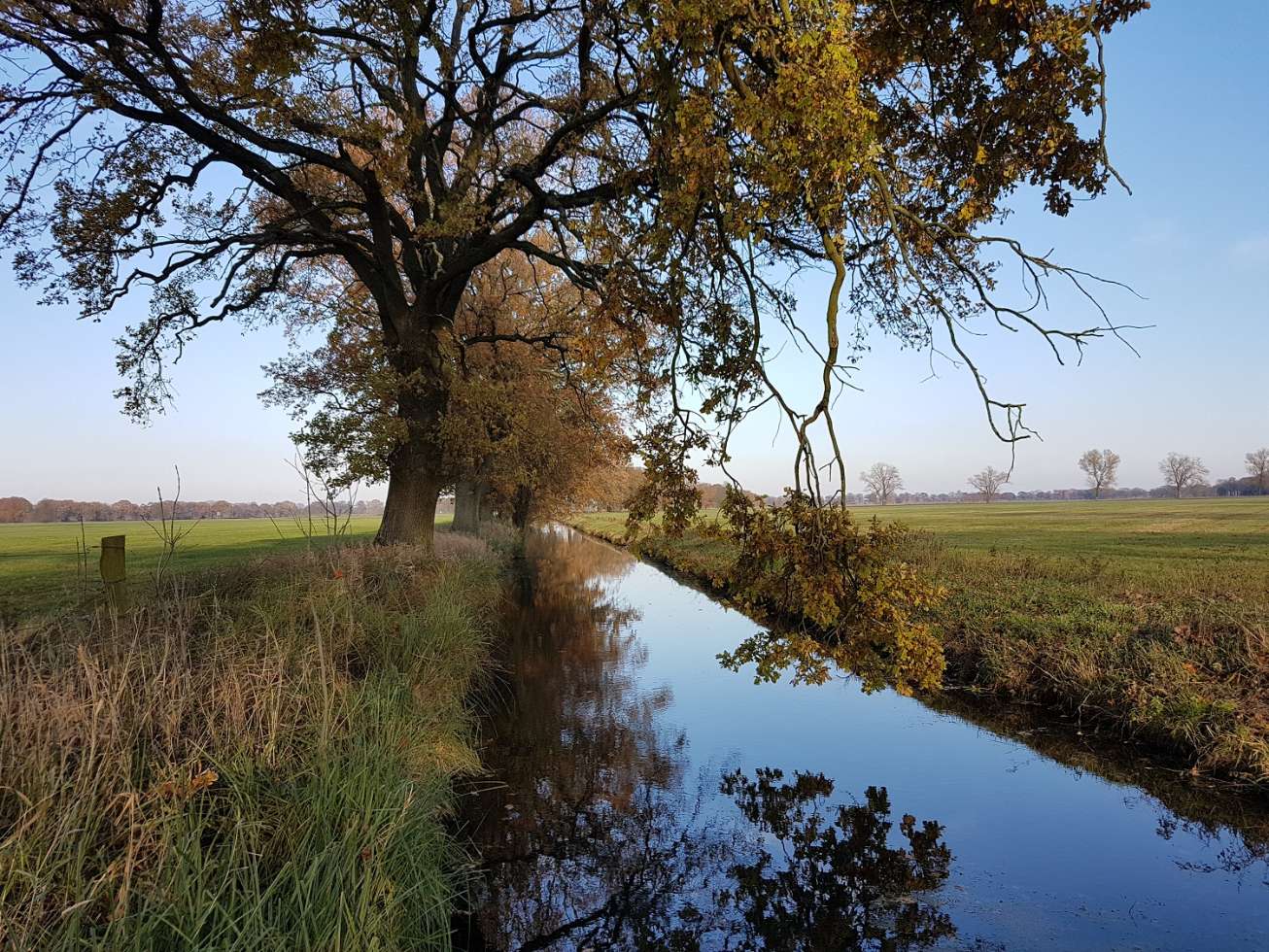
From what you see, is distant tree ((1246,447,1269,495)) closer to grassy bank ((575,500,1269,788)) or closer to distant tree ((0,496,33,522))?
grassy bank ((575,500,1269,788))

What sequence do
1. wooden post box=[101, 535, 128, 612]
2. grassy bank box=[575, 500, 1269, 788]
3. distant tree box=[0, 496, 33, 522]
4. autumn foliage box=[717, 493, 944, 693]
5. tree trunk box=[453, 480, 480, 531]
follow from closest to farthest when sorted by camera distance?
autumn foliage box=[717, 493, 944, 693] → wooden post box=[101, 535, 128, 612] → grassy bank box=[575, 500, 1269, 788] → tree trunk box=[453, 480, 480, 531] → distant tree box=[0, 496, 33, 522]

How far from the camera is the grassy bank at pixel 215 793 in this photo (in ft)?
8.98

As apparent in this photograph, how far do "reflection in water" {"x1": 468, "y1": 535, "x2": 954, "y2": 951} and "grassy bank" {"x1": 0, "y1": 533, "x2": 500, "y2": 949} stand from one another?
2.31ft

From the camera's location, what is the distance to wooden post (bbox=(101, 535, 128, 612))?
236 inches

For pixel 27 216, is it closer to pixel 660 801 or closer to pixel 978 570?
pixel 660 801

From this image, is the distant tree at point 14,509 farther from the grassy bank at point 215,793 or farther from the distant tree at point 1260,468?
the distant tree at point 1260,468

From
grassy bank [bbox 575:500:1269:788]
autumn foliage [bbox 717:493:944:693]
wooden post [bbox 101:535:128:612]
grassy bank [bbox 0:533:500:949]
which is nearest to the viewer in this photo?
grassy bank [bbox 0:533:500:949]

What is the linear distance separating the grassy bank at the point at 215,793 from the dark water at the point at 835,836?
3.32ft

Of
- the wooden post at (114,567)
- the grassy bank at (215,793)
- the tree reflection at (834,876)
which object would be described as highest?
the wooden post at (114,567)

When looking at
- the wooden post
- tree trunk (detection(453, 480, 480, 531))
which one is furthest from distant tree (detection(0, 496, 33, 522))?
the wooden post

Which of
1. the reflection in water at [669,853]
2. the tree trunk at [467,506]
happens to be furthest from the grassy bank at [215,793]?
the tree trunk at [467,506]

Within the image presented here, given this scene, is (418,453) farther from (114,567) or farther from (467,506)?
(467,506)

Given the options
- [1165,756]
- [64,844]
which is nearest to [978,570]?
[1165,756]

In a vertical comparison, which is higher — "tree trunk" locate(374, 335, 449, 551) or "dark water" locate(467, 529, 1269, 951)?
"tree trunk" locate(374, 335, 449, 551)
